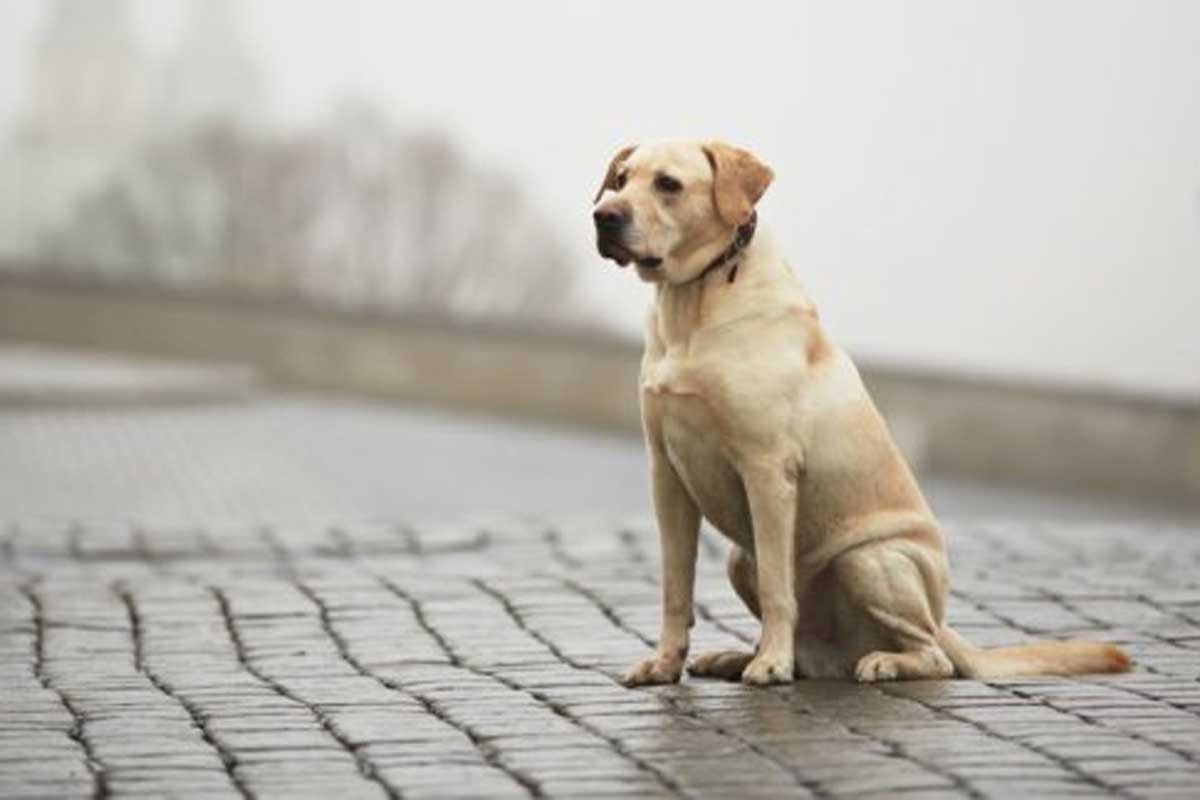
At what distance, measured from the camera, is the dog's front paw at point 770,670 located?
7.02m

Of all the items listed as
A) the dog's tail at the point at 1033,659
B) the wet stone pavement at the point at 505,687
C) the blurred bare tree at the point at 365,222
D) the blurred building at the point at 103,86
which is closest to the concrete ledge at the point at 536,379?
the wet stone pavement at the point at 505,687

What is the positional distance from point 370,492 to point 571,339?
34.7 feet

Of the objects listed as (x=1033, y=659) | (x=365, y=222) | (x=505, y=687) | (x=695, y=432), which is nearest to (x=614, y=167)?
(x=695, y=432)

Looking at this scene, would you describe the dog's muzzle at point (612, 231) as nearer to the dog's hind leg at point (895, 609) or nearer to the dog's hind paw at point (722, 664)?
the dog's hind leg at point (895, 609)

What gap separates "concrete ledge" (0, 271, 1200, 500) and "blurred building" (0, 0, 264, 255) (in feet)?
262

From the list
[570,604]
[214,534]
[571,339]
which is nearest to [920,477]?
[571,339]

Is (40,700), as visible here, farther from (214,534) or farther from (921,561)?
(214,534)

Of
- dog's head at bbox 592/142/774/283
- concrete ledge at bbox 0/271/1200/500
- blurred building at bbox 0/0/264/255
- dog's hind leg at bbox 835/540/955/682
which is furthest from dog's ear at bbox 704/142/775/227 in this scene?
blurred building at bbox 0/0/264/255

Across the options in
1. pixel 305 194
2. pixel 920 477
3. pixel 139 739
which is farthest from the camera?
pixel 305 194

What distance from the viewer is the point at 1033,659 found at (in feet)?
24.4

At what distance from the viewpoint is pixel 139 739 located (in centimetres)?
646

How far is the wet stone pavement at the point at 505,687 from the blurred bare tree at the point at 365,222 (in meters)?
44.3

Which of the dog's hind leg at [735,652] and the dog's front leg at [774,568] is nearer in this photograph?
the dog's front leg at [774,568]

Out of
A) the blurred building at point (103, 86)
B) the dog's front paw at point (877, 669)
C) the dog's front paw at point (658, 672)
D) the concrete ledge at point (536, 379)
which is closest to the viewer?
the dog's front paw at point (877, 669)
